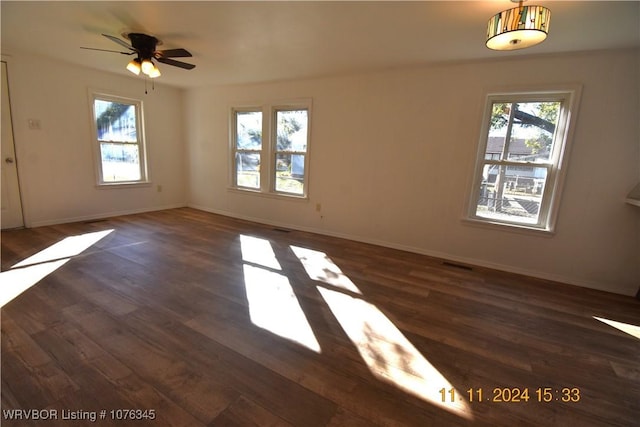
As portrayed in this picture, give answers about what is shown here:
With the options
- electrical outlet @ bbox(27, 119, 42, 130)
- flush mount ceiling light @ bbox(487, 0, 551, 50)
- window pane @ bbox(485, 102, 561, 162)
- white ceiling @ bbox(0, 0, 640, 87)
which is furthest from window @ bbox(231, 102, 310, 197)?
flush mount ceiling light @ bbox(487, 0, 551, 50)

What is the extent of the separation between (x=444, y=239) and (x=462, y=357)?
205 cm

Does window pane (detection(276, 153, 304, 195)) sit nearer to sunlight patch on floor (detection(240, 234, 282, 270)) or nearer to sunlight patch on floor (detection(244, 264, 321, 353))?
sunlight patch on floor (detection(240, 234, 282, 270))

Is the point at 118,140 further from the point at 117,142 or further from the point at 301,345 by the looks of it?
the point at 301,345

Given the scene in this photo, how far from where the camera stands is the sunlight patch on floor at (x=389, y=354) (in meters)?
1.56

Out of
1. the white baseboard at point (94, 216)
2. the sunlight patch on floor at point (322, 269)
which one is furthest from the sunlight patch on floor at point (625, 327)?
the white baseboard at point (94, 216)

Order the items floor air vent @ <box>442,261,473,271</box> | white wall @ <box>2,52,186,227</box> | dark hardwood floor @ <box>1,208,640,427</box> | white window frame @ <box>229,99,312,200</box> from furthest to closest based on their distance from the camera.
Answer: white window frame @ <box>229,99,312,200</box> → white wall @ <box>2,52,186,227</box> → floor air vent @ <box>442,261,473,271</box> → dark hardwood floor @ <box>1,208,640,427</box>

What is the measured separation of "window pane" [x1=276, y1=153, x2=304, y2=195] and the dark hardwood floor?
175cm

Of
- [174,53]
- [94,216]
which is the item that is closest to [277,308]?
[174,53]

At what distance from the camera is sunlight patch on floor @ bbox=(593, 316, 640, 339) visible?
2232 millimetres

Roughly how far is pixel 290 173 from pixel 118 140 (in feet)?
9.99

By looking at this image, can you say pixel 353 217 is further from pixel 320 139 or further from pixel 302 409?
pixel 302 409
